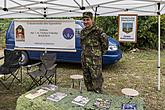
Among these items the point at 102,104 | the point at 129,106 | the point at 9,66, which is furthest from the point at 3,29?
the point at 129,106

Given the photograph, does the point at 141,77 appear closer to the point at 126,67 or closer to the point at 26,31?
the point at 126,67

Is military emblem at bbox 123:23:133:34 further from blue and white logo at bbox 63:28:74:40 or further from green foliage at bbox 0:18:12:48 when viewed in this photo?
green foliage at bbox 0:18:12:48

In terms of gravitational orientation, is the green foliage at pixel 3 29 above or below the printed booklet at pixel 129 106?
above

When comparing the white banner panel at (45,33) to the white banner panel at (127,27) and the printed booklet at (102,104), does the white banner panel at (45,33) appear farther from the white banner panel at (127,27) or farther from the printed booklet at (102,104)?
the printed booklet at (102,104)

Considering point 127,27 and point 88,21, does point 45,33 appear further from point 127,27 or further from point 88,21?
point 88,21

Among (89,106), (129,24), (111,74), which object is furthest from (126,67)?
(89,106)

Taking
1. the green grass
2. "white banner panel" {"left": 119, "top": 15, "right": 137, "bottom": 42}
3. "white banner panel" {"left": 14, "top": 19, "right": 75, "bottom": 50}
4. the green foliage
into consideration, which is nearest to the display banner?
"white banner panel" {"left": 119, "top": 15, "right": 137, "bottom": 42}

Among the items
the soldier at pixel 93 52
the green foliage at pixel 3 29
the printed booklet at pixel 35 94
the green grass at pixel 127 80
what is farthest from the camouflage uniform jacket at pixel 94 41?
the green foliage at pixel 3 29

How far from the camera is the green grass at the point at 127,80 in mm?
5695

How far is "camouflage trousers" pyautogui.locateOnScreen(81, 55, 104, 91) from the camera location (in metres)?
5.18

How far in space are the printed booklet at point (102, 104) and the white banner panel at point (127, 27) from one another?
3.39 metres

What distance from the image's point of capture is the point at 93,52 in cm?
514

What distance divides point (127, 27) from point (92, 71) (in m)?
2.39

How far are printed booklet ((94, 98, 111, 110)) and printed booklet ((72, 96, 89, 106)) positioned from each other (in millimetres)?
169
